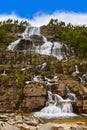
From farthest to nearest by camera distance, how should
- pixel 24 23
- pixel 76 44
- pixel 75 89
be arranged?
pixel 24 23
pixel 76 44
pixel 75 89

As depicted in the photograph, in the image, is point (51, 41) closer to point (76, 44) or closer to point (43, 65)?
point (76, 44)

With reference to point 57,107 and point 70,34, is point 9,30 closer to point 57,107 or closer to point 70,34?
point 70,34

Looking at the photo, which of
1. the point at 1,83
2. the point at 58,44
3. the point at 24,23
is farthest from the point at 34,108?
the point at 24,23

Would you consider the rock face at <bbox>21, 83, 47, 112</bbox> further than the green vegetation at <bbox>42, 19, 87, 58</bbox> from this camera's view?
No

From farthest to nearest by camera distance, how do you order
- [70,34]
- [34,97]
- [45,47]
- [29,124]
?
[70,34], [45,47], [34,97], [29,124]

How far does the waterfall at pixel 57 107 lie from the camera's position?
109ft

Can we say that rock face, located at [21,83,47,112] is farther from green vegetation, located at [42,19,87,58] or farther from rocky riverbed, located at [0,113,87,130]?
green vegetation, located at [42,19,87,58]

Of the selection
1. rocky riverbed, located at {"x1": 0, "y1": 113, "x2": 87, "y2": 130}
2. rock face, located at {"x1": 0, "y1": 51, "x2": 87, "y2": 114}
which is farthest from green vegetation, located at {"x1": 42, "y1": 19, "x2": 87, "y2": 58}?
rocky riverbed, located at {"x1": 0, "y1": 113, "x2": 87, "y2": 130}

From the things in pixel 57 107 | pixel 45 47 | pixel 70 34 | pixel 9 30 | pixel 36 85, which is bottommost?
pixel 57 107

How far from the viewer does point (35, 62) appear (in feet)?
158

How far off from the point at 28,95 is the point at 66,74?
9423 mm

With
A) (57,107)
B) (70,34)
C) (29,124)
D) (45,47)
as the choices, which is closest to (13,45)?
(45,47)

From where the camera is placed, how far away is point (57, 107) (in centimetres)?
3444

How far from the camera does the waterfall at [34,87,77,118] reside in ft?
109
